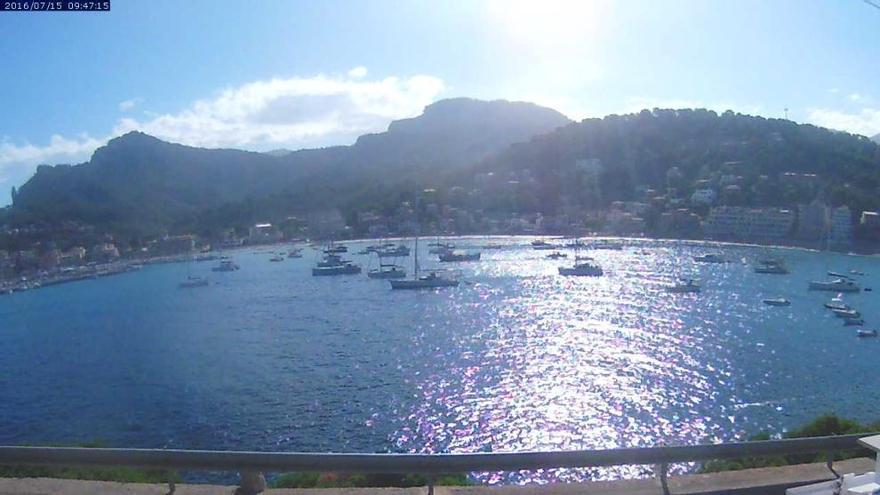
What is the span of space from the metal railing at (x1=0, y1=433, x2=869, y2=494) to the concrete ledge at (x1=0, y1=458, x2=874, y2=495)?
0.33 feet

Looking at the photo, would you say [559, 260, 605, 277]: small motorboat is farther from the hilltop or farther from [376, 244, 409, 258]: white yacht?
the hilltop

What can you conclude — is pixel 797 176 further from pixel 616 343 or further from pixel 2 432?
pixel 2 432

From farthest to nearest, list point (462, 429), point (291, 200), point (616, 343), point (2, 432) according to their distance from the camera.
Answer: point (291, 200) → point (616, 343) → point (2, 432) → point (462, 429)

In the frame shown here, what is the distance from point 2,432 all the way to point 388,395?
26.4 feet

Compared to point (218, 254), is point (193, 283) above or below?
below

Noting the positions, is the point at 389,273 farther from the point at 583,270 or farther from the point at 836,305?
the point at 836,305

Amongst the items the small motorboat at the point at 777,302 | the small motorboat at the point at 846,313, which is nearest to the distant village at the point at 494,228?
the small motorboat at the point at 777,302

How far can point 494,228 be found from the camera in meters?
67.8

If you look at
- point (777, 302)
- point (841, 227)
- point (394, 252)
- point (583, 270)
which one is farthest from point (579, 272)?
point (841, 227)

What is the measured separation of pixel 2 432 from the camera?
14.2 metres

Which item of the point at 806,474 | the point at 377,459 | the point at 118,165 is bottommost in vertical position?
the point at 806,474

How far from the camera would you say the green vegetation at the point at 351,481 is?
508cm

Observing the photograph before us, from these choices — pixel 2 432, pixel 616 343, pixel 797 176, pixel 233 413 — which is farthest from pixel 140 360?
pixel 797 176

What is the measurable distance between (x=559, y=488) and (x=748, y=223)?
5777 centimetres
